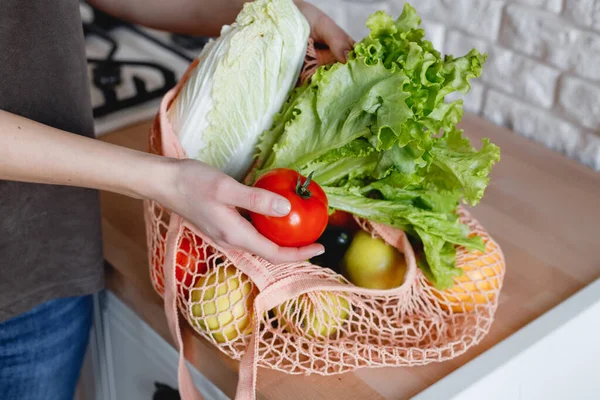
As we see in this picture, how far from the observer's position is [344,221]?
0.87 metres

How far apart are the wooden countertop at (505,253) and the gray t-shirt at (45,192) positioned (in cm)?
7

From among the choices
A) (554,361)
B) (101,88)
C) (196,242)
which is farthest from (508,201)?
(101,88)

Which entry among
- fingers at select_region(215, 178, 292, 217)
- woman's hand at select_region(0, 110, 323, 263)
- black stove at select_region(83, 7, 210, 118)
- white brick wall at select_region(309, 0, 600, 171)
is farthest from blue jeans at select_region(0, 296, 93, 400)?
white brick wall at select_region(309, 0, 600, 171)

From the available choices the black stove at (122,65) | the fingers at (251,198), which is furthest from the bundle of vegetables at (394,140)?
the black stove at (122,65)

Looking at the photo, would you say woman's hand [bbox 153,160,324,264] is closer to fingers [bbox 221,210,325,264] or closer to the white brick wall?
fingers [bbox 221,210,325,264]

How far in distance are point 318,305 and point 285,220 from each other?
0.12 metres

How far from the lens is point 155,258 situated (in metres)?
0.83

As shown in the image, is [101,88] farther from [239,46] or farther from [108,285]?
[239,46]

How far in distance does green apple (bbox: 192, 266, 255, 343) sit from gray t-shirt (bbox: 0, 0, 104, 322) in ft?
0.79

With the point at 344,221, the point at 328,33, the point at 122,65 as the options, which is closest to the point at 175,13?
the point at 328,33

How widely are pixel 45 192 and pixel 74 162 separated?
0.77 ft

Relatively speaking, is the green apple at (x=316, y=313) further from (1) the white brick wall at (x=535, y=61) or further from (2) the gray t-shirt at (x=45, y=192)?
(1) the white brick wall at (x=535, y=61)

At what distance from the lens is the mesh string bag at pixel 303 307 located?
73 centimetres

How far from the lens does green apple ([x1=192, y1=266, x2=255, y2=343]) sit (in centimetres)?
75
